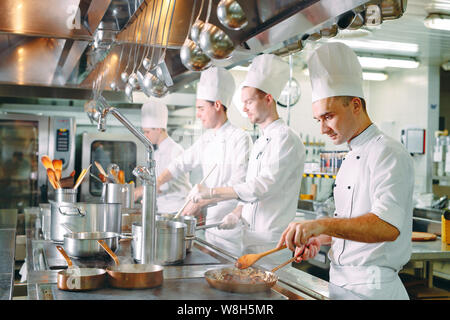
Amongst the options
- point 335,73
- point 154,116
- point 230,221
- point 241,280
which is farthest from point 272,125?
point 154,116

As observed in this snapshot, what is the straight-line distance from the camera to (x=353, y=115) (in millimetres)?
1773

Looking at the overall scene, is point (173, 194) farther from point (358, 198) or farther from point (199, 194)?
point (358, 198)

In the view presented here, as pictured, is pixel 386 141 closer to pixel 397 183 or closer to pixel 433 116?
pixel 397 183

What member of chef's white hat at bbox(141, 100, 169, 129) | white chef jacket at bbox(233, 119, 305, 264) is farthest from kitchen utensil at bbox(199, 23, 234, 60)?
chef's white hat at bbox(141, 100, 169, 129)

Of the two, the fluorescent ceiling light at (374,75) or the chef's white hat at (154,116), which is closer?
the chef's white hat at (154,116)

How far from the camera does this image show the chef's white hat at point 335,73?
1808 mm

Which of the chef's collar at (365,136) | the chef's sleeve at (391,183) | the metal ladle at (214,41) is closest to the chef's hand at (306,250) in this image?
the chef's sleeve at (391,183)

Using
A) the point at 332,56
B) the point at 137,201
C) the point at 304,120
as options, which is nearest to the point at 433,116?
the point at 304,120

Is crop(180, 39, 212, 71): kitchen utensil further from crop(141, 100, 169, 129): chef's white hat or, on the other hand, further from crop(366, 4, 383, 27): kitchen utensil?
crop(141, 100, 169, 129): chef's white hat

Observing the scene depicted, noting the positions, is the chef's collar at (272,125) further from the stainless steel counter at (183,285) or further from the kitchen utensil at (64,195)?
the kitchen utensil at (64,195)

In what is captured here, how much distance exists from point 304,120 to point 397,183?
6836 mm

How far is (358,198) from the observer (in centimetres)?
173

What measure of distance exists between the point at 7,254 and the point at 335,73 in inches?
57.3

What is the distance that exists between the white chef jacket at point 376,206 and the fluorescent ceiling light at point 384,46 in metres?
4.78
